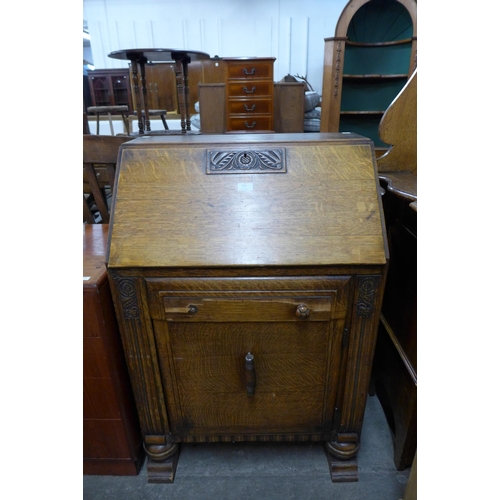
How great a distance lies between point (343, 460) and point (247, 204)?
3.09ft

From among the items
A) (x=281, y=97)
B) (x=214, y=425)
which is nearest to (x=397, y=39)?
(x=281, y=97)

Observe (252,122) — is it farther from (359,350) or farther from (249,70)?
(359,350)

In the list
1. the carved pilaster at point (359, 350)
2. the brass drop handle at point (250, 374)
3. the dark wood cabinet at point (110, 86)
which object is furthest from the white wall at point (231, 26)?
the brass drop handle at point (250, 374)

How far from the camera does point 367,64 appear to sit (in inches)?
129

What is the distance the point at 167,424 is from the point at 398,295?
90cm

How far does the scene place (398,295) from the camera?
123 centimetres

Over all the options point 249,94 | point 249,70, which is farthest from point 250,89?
point 249,70

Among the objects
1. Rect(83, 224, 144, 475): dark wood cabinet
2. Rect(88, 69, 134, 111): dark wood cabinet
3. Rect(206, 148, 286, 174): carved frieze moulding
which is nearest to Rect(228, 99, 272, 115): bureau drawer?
Rect(83, 224, 144, 475): dark wood cabinet

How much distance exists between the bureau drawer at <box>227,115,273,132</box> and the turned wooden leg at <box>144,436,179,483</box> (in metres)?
2.64

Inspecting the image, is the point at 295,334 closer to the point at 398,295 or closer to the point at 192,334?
the point at 192,334

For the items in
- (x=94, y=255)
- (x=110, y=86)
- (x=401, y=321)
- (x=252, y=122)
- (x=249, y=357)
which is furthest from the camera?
(x=110, y=86)

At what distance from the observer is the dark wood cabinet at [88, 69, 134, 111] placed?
18.3 feet

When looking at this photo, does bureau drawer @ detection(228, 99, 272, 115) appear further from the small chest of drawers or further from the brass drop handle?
the brass drop handle

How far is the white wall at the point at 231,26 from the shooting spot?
4902 millimetres
